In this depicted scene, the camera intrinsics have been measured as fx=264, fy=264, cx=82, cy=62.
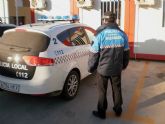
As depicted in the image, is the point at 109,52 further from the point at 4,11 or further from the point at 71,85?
the point at 4,11

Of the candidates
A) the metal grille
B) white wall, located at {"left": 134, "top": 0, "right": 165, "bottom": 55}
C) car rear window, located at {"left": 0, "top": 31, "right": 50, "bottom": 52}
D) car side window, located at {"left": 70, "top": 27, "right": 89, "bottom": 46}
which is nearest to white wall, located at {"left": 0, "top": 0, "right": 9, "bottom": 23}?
the metal grille

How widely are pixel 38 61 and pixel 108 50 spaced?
1307 mm

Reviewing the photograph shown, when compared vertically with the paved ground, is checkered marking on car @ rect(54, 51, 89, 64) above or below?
above

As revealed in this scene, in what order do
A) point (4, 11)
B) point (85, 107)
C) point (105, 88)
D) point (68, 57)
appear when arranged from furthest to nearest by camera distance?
point (4, 11) → point (68, 57) → point (85, 107) → point (105, 88)

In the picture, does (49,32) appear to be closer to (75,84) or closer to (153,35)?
(75,84)

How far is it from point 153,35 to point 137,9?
3.69ft

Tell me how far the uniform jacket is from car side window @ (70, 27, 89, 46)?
143 centimetres

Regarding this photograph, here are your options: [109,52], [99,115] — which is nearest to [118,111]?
[99,115]

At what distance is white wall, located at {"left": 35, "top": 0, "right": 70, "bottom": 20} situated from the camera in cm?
1093

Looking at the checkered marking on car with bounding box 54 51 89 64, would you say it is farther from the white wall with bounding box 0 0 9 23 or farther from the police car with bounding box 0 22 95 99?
the white wall with bounding box 0 0 9 23

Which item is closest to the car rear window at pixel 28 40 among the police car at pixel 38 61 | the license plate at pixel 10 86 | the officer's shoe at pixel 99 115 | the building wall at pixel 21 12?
the police car at pixel 38 61

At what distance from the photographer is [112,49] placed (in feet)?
Result: 14.7

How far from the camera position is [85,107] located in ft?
17.7

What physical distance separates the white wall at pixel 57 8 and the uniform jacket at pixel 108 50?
6.67 meters
